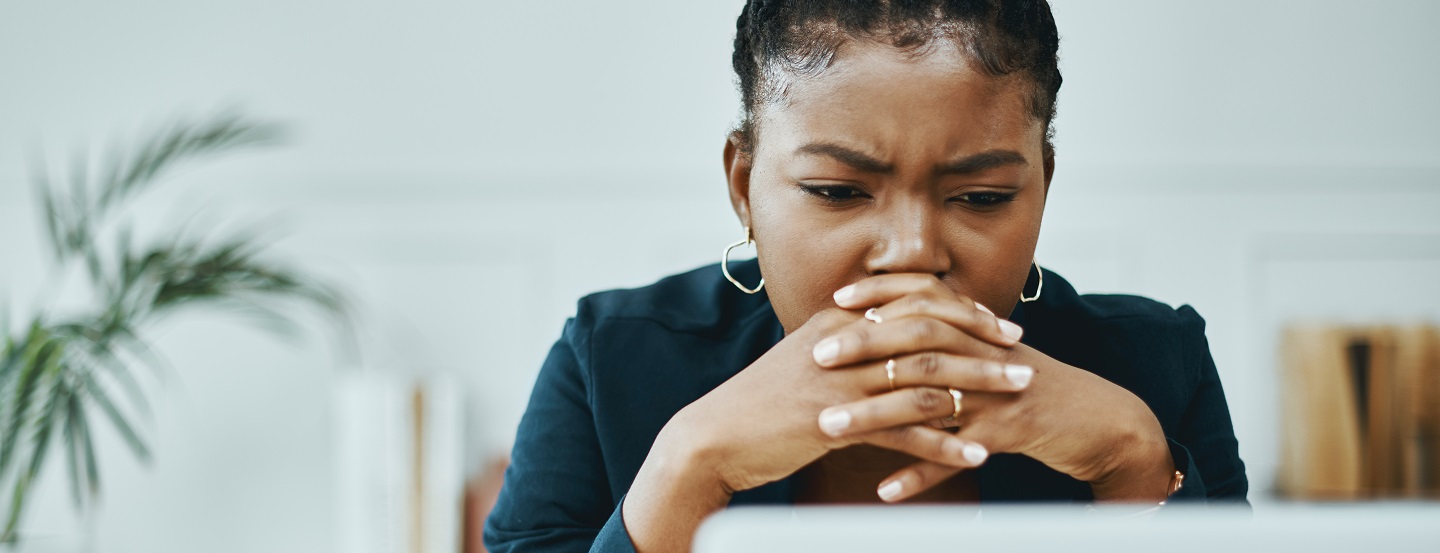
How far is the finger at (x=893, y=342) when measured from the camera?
0.80m

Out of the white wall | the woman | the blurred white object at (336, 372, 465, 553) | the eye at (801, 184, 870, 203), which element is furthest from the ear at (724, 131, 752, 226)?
the white wall

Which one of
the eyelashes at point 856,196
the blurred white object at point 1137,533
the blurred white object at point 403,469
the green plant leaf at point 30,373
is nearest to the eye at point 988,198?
the eyelashes at point 856,196

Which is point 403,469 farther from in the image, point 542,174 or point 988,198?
point 988,198

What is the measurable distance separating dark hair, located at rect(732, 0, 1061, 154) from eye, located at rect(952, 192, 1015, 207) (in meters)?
0.07

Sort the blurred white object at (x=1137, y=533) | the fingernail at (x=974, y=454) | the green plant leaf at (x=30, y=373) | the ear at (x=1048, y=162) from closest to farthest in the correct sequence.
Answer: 1. the blurred white object at (x=1137, y=533)
2. the fingernail at (x=974, y=454)
3. the ear at (x=1048, y=162)
4. the green plant leaf at (x=30, y=373)

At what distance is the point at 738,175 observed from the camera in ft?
3.28

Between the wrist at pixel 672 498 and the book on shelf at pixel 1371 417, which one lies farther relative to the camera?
the book on shelf at pixel 1371 417

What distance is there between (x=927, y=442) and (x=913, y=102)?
25 centimetres

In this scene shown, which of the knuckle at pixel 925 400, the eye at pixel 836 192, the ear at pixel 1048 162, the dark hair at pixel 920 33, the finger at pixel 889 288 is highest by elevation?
the dark hair at pixel 920 33

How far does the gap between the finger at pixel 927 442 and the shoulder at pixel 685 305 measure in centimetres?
30

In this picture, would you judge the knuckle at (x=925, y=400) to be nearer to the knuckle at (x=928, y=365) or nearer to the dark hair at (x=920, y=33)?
the knuckle at (x=928, y=365)

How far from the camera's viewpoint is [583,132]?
8.93ft

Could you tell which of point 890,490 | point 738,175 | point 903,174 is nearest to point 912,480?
point 890,490

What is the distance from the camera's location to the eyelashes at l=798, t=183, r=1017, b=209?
33.3 inches
